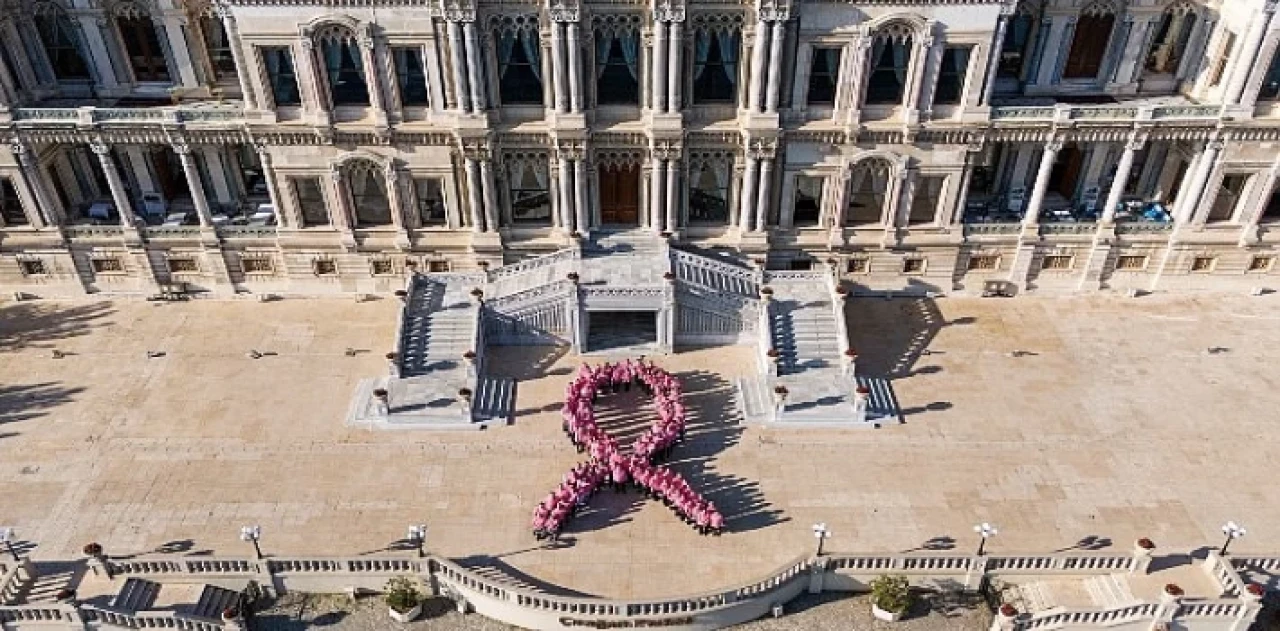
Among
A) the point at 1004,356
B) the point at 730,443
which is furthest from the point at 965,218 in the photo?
the point at 730,443

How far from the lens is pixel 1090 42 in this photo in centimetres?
3916

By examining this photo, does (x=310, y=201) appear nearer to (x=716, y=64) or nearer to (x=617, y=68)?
(x=617, y=68)

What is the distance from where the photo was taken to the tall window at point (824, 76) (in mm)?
35188

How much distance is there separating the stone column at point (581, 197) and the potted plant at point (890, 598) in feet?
58.7

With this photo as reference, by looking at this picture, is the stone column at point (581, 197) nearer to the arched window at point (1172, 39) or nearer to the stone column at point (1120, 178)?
the stone column at point (1120, 178)

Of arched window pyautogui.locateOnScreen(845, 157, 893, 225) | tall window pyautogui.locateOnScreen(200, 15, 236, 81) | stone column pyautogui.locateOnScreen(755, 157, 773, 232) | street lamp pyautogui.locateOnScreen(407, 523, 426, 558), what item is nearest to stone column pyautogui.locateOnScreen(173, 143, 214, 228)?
tall window pyautogui.locateOnScreen(200, 15, 236, 81)

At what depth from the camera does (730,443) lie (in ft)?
111

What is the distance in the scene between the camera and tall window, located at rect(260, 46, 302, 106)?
34.9 metres

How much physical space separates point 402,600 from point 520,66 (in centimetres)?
1895

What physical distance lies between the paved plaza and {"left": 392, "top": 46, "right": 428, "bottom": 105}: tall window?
9.17 m

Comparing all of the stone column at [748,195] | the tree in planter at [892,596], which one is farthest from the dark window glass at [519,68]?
the tree in planter at [892,596]

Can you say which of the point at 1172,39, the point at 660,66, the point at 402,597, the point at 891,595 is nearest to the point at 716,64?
the point at 660,66

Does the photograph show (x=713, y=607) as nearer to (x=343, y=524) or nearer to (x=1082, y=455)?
(x=343, y=524)

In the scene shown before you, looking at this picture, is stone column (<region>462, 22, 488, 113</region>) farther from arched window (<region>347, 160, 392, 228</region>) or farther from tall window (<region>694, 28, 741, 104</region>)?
tall window (<region>694, 28, 741, 104</region>)
